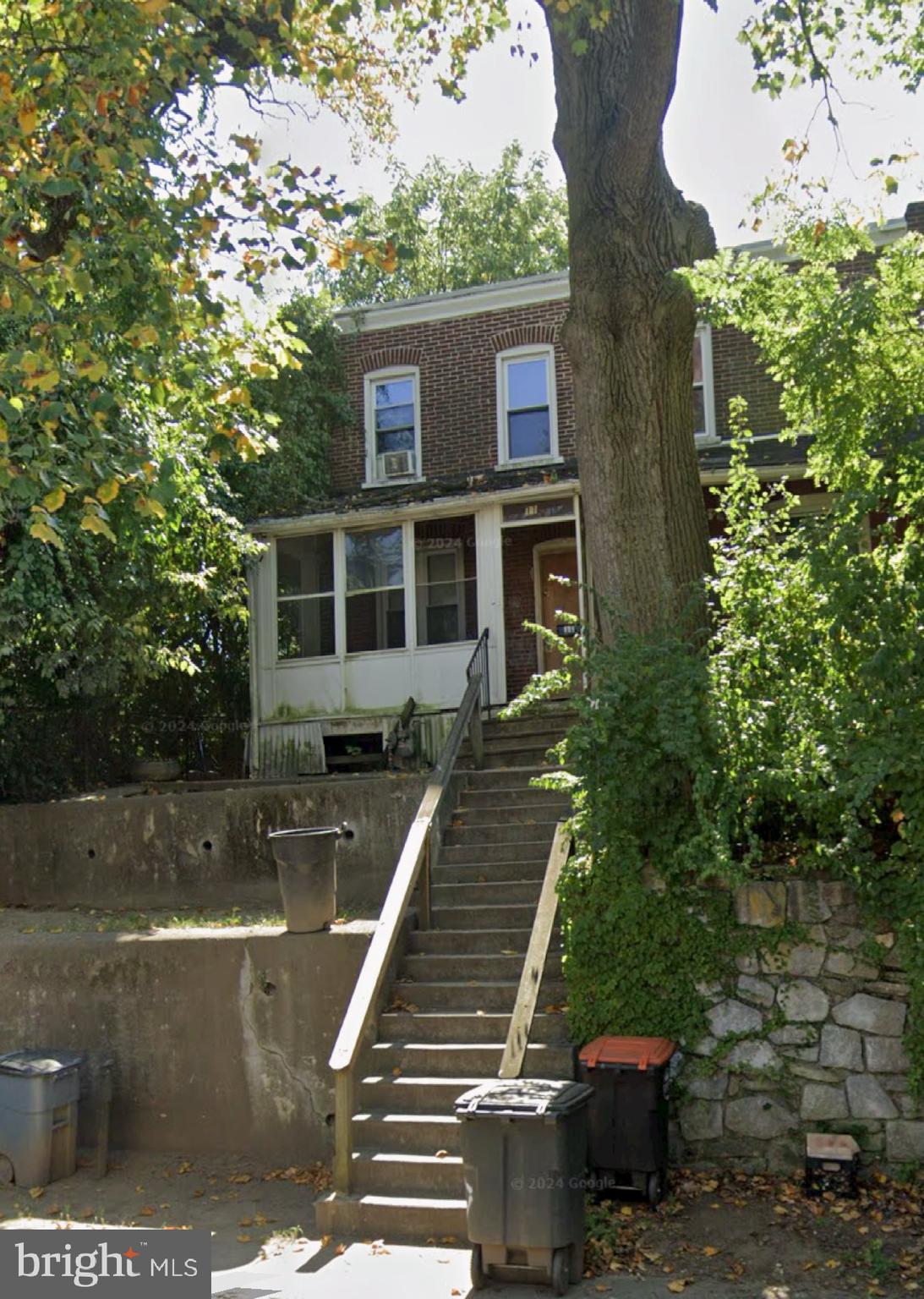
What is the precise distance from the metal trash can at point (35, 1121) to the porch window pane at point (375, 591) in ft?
28.3

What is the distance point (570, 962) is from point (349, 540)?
9671 millimetres

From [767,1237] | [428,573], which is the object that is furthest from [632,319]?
[428,573]

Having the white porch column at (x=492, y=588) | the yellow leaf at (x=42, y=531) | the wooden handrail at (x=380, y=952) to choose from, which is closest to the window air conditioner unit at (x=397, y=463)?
the white porch column at (x=492, y=588)

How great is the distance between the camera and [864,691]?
24.0 ft

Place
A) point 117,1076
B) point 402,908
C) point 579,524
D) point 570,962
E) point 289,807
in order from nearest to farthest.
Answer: point 570,962, point 402,908, point 117,1076, point 289,807, point 579,524

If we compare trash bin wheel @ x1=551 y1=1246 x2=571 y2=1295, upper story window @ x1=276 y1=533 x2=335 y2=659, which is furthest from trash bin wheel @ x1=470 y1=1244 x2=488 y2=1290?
upper story window @ x1=276 y1=533 x2=335 y2=659

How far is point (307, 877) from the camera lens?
912cm

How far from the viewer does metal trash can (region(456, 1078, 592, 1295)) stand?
5.91 metres

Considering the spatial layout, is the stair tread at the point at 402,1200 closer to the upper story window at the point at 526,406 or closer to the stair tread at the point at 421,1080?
the stair tread at the point at 421,1080

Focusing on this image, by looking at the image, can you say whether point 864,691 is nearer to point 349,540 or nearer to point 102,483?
point 102,483

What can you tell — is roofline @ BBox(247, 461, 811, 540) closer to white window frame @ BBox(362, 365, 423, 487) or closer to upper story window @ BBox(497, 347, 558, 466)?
white window frame @ BBox(362, 365, 423, 487)

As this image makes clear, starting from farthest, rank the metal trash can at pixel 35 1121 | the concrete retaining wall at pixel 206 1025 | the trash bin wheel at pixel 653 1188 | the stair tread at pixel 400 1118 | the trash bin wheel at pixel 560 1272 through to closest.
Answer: the concrete retaining wall at pixel 206 1025
the metal trash can at pixel 35 1121
the stair tread at pixel 400 1118
the trash bin wheel at pixel 653 1188
the trash bin wheel at pixel 560 1272

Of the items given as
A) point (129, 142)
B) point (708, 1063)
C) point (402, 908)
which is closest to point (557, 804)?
point (402, 908)

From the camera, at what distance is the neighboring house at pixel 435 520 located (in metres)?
15.7
